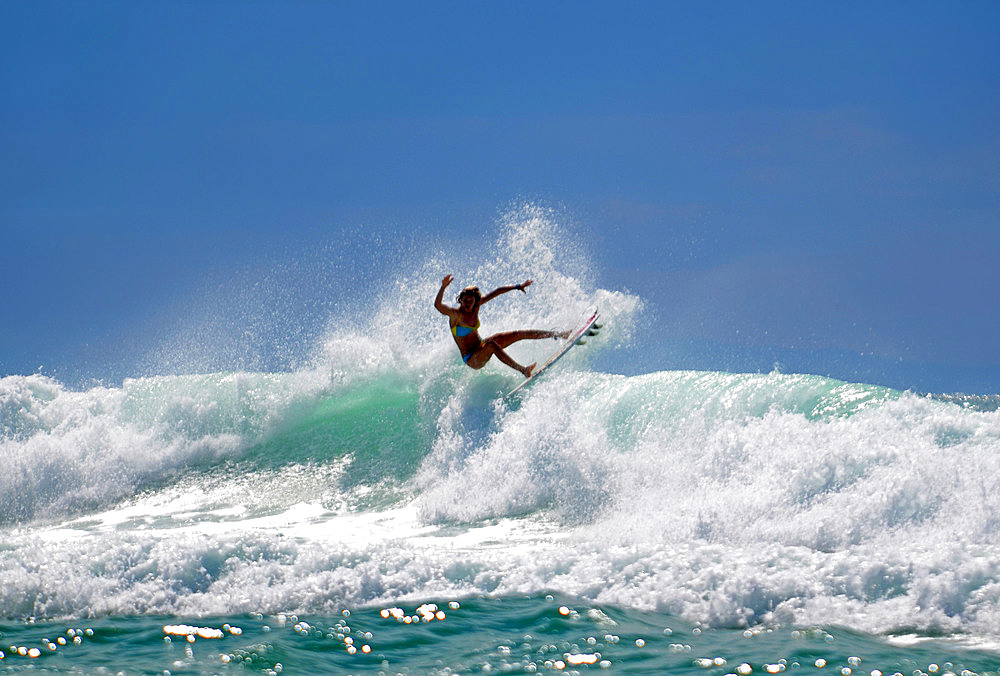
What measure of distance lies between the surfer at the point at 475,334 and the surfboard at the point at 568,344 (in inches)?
4.1

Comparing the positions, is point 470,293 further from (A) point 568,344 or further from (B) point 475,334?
(A) point 568,344

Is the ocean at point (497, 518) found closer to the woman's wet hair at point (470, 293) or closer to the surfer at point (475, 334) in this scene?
the surfer at point (475, 334)

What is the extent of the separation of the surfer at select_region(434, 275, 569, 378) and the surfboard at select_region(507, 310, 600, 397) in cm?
10

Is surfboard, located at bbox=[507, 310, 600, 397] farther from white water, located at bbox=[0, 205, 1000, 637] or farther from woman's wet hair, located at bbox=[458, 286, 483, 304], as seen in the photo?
woman's wet hair, located at bbox=[458, 286, 483, 304]

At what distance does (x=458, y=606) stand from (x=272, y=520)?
13.6 feet

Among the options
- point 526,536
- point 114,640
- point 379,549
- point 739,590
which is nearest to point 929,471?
point 739,590

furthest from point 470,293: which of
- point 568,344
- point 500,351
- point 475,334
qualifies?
point 568,344

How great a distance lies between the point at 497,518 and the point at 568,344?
316 cm

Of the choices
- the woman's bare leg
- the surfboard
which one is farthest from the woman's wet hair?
the surfboard

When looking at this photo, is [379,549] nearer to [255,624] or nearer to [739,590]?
[255,624]

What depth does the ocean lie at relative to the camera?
16.4ft

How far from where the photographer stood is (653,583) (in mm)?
5703

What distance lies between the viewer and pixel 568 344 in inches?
427

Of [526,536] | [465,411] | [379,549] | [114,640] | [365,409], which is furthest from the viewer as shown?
[365,409]
